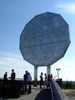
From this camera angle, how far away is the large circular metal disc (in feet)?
137

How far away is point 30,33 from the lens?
47.5 meters

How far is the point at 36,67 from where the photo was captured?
150 ft

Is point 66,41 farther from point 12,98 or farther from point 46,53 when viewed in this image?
point 12,98

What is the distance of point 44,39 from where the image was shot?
4462 centimetres

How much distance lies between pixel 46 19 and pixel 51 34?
320cm

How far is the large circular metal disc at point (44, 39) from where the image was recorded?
4166cm

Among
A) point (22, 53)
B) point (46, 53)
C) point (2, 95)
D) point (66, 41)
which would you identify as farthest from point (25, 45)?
point (2, 95)

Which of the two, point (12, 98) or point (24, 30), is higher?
point (24, 30)

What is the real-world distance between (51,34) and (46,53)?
299cm

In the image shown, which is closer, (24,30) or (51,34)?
(51,34)

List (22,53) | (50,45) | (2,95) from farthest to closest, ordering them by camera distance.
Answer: (22,53) → (50,45) → (2,95)

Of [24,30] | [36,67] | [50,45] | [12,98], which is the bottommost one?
[12,98]

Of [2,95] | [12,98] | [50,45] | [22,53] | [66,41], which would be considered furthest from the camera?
[22,53]

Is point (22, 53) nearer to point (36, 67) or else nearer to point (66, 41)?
point (36, 67)
